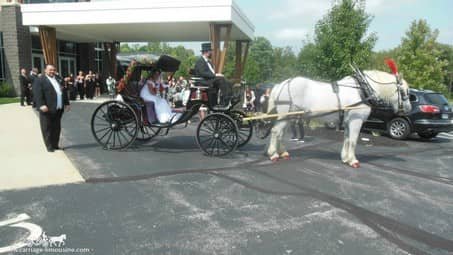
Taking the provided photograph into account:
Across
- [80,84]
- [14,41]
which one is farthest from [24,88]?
[14,41]

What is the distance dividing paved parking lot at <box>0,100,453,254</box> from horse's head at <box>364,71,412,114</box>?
133cm

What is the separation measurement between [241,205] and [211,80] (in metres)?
3.27

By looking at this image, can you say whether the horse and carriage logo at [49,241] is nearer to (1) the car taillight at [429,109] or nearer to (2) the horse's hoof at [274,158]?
(2) the horse's hoof at [274,158]

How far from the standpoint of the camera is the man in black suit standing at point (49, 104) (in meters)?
7.32

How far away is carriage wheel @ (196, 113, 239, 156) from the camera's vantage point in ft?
23.2

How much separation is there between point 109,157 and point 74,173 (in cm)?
122

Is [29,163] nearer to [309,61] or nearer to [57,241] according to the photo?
[57,241]

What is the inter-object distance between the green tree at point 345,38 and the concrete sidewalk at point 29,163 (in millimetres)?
10472

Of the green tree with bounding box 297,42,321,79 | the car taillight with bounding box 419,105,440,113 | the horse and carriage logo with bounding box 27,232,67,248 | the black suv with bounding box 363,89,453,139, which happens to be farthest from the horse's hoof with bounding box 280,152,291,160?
the green tree with bounding box 297,42,321,79

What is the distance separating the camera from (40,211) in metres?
4.32

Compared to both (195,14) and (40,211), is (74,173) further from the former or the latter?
(195,14)

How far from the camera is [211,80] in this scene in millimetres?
7246

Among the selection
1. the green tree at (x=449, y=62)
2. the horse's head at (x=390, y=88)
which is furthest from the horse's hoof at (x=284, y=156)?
the green tree at (x=449, y=62)

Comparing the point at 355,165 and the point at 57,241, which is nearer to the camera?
the point at 57,241
